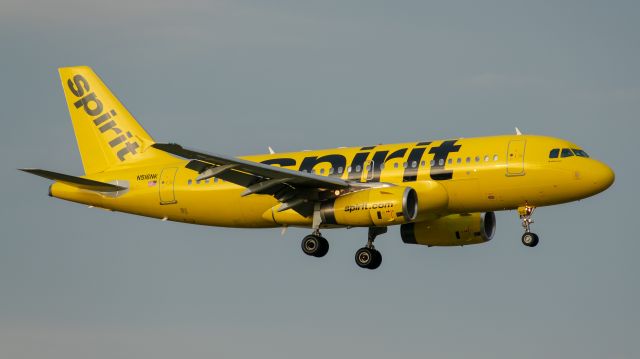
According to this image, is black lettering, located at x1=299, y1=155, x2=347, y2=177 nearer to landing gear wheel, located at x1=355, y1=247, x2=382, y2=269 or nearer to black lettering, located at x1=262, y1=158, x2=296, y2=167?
black lettering, located at x1=262, y1=158, x2=296, y2=167

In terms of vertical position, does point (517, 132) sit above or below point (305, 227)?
above

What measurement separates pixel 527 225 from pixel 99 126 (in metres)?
22.9

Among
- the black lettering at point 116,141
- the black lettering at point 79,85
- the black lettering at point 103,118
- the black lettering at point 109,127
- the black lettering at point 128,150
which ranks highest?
the black lettering at point 79,85

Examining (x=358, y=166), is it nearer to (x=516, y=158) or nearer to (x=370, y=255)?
(x=370, y=255)

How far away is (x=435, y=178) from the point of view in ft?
192

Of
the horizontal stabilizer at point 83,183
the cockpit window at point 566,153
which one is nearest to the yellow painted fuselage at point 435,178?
the cockpit window at point 566,153

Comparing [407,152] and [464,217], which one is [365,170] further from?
[464,217]

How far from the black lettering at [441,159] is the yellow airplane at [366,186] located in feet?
0.16

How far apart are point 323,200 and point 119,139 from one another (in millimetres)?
13620

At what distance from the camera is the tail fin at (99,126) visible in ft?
223

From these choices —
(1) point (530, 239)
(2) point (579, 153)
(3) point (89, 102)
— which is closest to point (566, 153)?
(2) point (579, 153)

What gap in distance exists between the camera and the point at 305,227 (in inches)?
2421

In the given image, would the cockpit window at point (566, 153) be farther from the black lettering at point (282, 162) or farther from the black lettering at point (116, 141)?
the black lettering at point (116, 141)

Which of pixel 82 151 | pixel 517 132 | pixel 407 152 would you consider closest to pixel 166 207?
pixel 82 151
